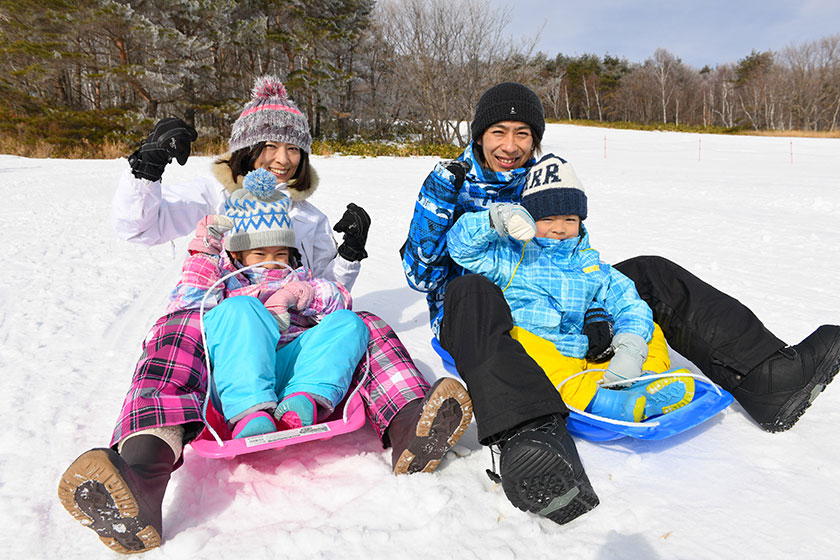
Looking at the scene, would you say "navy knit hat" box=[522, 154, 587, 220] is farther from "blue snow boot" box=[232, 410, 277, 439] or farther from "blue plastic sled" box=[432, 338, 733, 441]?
"blue snow boot" box=[232, 410, 277, 439]

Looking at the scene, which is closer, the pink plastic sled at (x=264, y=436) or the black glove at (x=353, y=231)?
the pink plastic sled at (x=264, y=436)

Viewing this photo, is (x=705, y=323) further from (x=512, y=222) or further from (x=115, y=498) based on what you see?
(x=115, y=498)

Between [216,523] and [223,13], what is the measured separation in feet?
68.5

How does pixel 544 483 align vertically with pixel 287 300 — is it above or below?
below

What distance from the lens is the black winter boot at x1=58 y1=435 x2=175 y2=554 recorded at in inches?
42.9

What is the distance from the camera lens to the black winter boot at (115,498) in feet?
3.58

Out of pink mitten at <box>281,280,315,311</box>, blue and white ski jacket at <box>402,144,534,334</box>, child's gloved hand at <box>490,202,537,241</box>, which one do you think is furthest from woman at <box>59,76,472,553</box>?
child's gloved hand at <box>490,202,537,241</box>

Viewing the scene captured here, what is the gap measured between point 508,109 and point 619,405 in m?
1.21

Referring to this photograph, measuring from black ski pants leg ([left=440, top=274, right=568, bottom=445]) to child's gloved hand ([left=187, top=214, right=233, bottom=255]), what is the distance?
0.88 m

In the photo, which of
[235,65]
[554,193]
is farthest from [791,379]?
[235,65]

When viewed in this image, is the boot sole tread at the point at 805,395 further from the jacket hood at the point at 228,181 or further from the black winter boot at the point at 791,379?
the jacket hood at the point at 228,181

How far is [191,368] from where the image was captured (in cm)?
153

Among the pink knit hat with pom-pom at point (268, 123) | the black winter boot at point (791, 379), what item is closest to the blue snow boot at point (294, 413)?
the pink knit hat with pom-pom at point (268, 123)

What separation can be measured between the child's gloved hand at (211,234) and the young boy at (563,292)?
84cm
